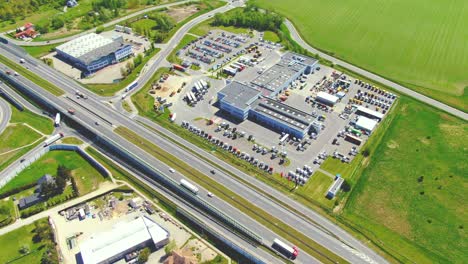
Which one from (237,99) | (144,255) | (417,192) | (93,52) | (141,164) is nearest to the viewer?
(144,255)

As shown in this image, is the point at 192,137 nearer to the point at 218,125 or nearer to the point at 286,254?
the point at 218,125

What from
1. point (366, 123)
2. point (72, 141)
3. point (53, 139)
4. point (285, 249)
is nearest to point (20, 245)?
point (72, 141)

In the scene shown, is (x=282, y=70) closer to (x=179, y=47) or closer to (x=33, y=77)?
(x=179, y=47)

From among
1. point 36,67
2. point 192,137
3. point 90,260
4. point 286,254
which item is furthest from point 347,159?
point 36,67

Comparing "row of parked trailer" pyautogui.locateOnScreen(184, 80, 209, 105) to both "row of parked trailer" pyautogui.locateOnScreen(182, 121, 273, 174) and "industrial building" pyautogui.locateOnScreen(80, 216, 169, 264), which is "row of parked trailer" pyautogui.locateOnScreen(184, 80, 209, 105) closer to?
"row of parked trailer" pyautogui.locateOnScreen(182, 121, 273, 174)

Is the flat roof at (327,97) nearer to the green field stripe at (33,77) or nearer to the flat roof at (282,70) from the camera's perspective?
the flat roof at (282,70)

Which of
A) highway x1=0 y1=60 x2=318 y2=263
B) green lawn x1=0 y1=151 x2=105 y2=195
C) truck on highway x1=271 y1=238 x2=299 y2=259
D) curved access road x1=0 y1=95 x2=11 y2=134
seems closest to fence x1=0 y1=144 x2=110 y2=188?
green lawn x1=0 y1=151 x2=105 y2=195
